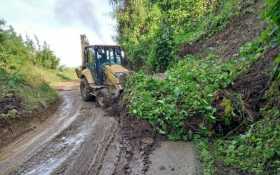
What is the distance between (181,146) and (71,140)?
265cm

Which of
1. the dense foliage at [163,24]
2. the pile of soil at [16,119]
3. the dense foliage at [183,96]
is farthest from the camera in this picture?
the dense foliage at [163,24]

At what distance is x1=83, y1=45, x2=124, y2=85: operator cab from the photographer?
1141 cm

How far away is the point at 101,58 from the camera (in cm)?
1155

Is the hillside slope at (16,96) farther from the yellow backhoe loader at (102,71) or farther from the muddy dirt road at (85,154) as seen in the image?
the yellow backhoe loader at (102,71)

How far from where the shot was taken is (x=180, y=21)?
56.9 ft

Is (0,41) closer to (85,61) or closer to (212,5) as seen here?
(85,61)

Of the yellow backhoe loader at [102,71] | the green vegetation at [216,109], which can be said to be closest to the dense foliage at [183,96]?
the green vegetation at [216,109]

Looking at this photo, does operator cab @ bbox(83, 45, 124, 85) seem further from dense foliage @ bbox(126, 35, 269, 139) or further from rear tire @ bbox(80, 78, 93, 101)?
dense foliage @ bbox(126, 35, 269, 139)

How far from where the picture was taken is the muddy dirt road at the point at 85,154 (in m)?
5.18

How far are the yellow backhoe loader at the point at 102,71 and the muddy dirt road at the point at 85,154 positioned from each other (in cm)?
182

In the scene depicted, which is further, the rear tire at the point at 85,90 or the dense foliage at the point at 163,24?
the dense foliage at the point at 163,24

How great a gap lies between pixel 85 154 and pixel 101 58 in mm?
6035

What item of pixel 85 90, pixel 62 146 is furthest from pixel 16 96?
pixel 62 146

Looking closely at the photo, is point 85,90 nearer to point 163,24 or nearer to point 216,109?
point 163,24
